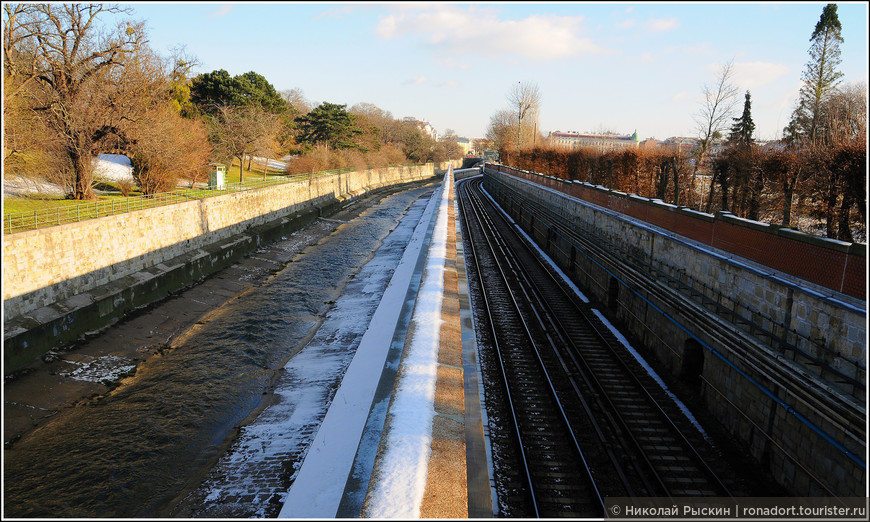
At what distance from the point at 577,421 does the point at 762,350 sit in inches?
126

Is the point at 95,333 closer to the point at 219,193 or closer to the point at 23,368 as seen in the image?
the point at 23,368

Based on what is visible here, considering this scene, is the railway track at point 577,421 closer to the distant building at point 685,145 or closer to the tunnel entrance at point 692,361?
the tunnel entrance at point 692,361

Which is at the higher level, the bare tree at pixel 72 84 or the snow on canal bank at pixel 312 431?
the bare tree at pixel 72 84

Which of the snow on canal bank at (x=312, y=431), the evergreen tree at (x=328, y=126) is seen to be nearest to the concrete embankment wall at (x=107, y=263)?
the snow on canal bank at (x=312, y=431)

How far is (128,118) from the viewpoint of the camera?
2498 cm

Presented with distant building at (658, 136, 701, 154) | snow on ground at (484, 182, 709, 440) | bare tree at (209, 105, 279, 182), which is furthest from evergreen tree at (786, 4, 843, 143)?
bare tree at (209, 105, 279, 182)

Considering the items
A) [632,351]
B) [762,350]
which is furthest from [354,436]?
[632,351]

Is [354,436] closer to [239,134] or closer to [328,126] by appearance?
[239,134]

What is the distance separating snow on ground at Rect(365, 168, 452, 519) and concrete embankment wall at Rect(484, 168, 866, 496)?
17.1 feet

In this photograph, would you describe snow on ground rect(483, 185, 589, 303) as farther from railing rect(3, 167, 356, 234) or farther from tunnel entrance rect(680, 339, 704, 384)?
railing rect(3, 167, 356, 234)

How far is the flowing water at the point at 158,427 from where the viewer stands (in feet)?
28.9

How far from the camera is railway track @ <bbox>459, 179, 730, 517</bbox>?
761 centimetres

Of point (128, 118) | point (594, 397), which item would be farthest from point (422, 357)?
point (128, 118)

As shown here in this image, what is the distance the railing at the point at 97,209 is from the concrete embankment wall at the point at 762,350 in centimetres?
1682
